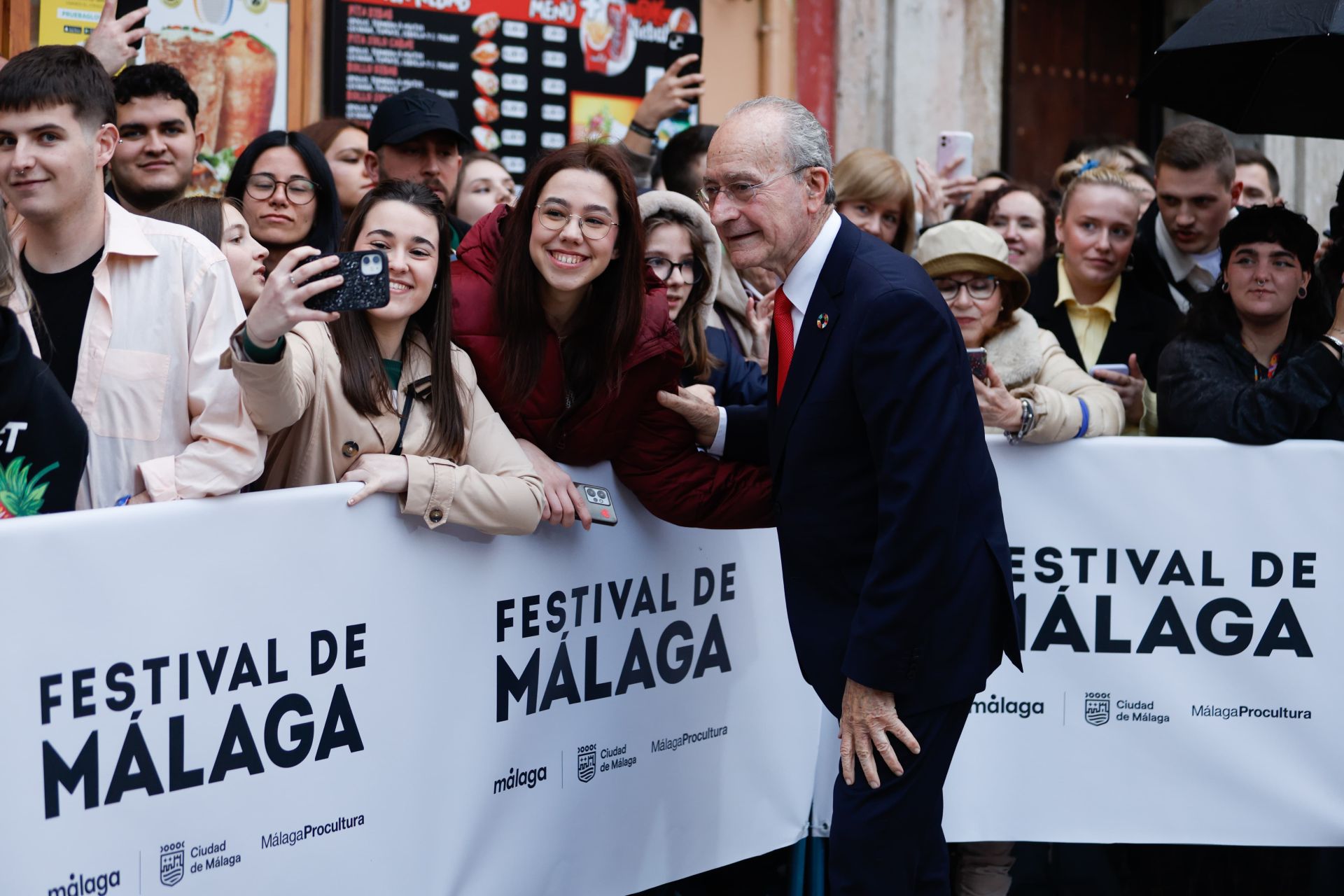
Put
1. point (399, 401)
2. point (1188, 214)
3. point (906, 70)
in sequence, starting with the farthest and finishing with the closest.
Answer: point (906, 70) < point (1188, 214) < point (399, 401)

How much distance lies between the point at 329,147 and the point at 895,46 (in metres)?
4.20

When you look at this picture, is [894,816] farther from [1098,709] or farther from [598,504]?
[1098,709]

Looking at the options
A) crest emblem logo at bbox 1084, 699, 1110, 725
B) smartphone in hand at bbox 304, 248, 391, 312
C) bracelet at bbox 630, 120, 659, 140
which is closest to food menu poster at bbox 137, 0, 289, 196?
bracelet at bbox 630, 120, 659, 140

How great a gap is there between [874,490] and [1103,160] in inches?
175

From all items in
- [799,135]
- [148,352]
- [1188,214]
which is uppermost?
[1188,214]

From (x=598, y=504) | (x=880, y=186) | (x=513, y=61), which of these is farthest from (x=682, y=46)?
(x=598, y=504)

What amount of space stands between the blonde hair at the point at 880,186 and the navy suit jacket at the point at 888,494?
216cm

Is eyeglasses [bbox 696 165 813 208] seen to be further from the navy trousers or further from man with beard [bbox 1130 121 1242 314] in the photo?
man with beard [bbox 1130 121 1242 314]

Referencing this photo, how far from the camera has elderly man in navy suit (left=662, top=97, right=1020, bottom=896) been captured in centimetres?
317

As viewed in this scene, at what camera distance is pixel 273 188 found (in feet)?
15.2

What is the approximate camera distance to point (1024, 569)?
4496mm

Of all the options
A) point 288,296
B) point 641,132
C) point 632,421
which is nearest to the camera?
point 288,296

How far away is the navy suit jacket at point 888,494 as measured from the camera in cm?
316

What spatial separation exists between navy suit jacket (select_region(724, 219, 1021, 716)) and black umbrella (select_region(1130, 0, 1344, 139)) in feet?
6.56
